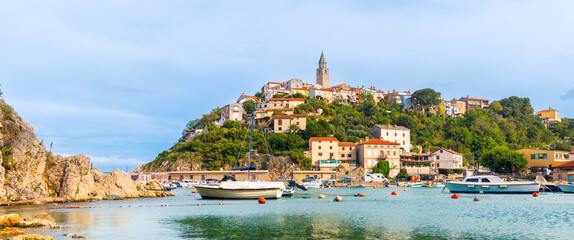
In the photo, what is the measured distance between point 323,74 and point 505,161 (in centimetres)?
7368

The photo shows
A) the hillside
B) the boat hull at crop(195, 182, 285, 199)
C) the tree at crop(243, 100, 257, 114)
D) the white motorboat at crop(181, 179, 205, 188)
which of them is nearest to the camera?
the boat hull at crop(195, 182, 285, 199)

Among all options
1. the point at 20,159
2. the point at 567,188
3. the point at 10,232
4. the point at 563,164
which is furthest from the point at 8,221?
the point at 563,164

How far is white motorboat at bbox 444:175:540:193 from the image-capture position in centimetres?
4766

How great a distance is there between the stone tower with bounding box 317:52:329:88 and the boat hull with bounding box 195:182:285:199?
9928 cm

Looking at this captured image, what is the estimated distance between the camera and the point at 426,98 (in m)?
115

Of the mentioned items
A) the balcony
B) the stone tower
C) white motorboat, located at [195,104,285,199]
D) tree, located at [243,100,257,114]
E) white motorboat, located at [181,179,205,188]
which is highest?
the stone tower

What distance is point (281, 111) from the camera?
96188 mm

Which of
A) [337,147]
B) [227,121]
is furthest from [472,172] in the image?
[227,121]

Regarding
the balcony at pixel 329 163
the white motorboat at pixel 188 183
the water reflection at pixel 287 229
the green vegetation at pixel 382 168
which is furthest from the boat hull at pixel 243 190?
the green vegetation at pixel 382 168

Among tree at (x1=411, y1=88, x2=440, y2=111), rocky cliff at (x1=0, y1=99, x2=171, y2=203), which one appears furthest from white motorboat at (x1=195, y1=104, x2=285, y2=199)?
tree at (x1=411, y1=88, x2=440, y2=111)

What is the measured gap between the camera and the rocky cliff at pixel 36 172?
31.1 m

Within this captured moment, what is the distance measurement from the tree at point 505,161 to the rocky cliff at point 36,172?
2326 inches

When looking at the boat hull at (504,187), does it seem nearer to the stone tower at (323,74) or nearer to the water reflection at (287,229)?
the water reflection at (287,229)

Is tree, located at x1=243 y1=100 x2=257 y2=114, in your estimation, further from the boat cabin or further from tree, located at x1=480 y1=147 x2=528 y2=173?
the boat cabin
